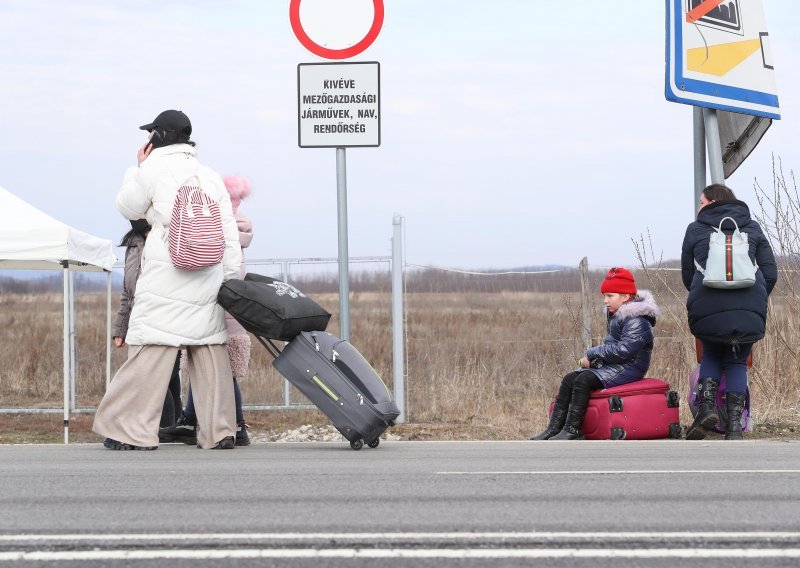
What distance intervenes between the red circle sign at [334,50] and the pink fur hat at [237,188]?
1047 mm

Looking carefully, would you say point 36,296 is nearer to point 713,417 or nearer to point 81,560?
point 713,417

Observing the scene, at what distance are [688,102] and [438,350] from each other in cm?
791

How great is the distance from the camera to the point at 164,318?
7.95 meters

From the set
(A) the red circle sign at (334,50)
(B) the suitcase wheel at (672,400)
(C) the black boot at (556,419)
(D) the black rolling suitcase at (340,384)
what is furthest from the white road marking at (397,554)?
(A) the red circle sign at (334,50)

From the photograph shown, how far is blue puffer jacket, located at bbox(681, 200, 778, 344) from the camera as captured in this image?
8680 mm

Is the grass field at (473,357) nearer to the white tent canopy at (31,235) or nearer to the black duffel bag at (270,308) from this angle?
the white tent canopy at (31,235)

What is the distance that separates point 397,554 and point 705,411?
5000 millimetres

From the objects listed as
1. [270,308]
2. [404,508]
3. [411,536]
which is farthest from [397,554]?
[270,308]

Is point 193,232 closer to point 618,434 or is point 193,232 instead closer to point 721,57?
point 618,434

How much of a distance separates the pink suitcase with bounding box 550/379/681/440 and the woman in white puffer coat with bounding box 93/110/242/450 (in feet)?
8.80

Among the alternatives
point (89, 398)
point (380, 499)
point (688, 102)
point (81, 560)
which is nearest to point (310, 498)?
point (380, 499)

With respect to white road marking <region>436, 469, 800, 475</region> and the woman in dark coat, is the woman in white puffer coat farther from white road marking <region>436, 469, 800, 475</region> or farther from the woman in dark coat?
the woman in dark coat

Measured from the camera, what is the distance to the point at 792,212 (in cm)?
1150

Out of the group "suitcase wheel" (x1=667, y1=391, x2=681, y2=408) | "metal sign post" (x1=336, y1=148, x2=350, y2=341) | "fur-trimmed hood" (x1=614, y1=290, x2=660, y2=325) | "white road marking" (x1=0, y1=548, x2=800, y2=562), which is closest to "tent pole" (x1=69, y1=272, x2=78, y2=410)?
"metal sign post" (x1=336, y1=148, x2=350, y2=341)
